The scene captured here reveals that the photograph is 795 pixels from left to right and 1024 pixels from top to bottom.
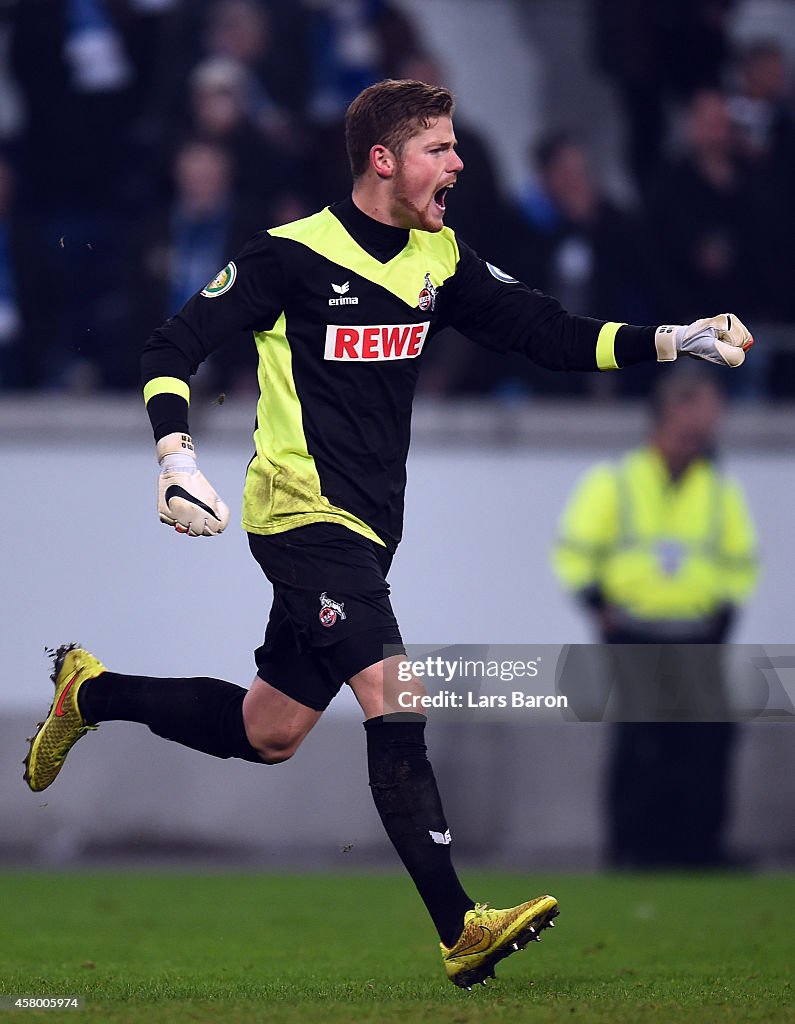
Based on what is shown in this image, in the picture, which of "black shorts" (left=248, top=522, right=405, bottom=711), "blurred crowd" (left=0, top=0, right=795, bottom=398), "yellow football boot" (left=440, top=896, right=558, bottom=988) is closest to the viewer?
"yellow football boot" (left=440, top=896, right=558, bottom=988)

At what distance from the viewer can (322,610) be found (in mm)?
4277

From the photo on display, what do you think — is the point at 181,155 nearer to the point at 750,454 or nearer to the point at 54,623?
the point at 54,623

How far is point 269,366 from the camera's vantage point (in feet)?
14.9

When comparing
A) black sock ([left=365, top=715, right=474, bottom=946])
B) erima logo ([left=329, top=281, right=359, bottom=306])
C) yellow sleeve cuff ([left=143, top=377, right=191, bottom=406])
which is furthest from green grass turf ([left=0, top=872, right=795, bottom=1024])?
erima logo ([left=329, top=281, right=359, bottom=306])

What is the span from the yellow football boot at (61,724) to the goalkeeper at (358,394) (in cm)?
39

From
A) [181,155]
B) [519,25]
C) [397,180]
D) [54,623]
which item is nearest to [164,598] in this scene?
[54,623]

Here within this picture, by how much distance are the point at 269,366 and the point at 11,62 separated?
534 centimetres

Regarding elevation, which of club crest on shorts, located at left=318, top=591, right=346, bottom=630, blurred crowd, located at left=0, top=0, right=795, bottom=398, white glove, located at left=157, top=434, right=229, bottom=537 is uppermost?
blurred crowd, located at left=0, top=0, right=795, bottom=398

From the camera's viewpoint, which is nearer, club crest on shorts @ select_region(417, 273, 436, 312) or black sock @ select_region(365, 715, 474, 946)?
black sock @ select_region(365, 715, 474, 946)

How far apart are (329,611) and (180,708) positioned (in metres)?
0.69

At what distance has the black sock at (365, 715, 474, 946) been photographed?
164 inches

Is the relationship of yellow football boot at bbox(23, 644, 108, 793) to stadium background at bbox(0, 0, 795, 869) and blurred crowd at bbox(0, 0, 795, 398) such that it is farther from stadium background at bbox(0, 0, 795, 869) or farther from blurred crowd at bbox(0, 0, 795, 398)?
blurred crowd at bbox(0, 0, 795, 398)

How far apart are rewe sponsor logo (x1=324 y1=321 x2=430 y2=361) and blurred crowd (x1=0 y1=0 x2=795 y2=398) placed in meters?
3.79

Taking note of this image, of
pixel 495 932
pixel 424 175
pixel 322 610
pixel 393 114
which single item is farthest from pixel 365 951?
pixel 393 114
